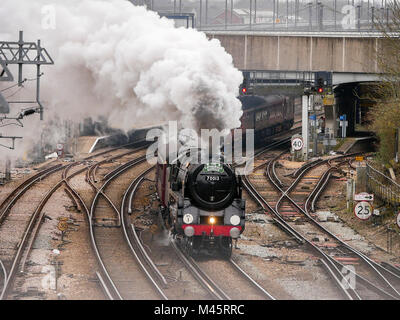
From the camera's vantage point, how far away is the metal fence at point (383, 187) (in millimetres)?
21906

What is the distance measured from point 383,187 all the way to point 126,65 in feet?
32.2

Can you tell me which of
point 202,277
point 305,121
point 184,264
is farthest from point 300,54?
point 202,277

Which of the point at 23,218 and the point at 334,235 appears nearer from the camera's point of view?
the point at 334,235

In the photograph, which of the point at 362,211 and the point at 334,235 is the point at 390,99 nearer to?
the point at 362,211

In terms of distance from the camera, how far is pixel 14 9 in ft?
85.1

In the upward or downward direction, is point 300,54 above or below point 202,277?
above

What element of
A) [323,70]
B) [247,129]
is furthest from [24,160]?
[323,70]

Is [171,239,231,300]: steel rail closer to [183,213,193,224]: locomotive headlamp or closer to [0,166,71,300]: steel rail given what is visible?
[183,213,193,224]: locomotive headlamp

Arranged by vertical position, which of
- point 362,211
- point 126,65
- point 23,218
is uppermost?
point 126,65

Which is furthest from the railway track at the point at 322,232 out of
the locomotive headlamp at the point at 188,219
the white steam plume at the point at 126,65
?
the white steam plume at the point at 126,65

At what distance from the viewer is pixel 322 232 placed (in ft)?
72.6

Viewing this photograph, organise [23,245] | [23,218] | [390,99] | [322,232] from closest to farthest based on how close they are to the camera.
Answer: [23,245], [322,232], [23,218], [390,99]

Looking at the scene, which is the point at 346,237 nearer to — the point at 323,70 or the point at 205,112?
the point at 205,112

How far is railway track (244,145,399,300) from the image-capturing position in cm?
1519
